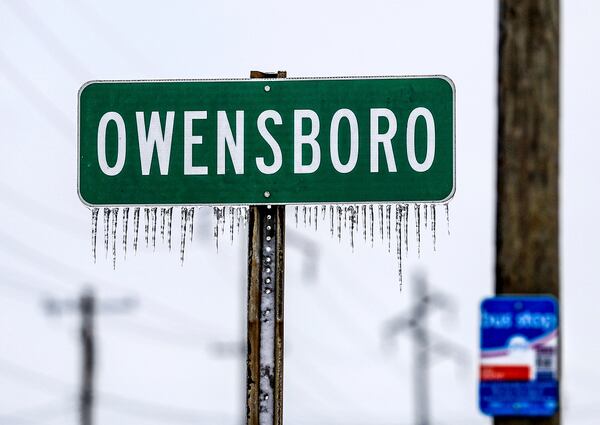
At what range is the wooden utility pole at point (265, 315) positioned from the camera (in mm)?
7199

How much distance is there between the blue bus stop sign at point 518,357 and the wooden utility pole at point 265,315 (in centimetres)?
152

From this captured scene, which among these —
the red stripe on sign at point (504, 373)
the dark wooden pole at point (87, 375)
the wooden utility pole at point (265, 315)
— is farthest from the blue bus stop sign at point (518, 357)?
the dark wooden pole at point (87, 375)

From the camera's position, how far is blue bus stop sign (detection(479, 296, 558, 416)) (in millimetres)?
5895

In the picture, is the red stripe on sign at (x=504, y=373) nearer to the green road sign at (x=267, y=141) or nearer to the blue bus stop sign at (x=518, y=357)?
the blue bus stop sign at (x=518, y=357)

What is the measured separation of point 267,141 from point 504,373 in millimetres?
1862

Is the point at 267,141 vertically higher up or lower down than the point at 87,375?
higher up

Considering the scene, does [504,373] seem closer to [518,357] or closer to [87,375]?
[518,357]

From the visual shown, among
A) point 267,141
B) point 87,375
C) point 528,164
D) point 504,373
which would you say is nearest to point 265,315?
point 267,141

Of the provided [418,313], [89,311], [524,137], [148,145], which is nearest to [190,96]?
[148,145]

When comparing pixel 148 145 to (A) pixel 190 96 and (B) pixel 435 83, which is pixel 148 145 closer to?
(A) pixel 190 96

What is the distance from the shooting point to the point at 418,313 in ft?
114

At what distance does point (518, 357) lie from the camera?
5.91 m

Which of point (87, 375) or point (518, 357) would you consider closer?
point (518, 357)

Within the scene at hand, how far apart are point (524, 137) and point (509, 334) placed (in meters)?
0.75
